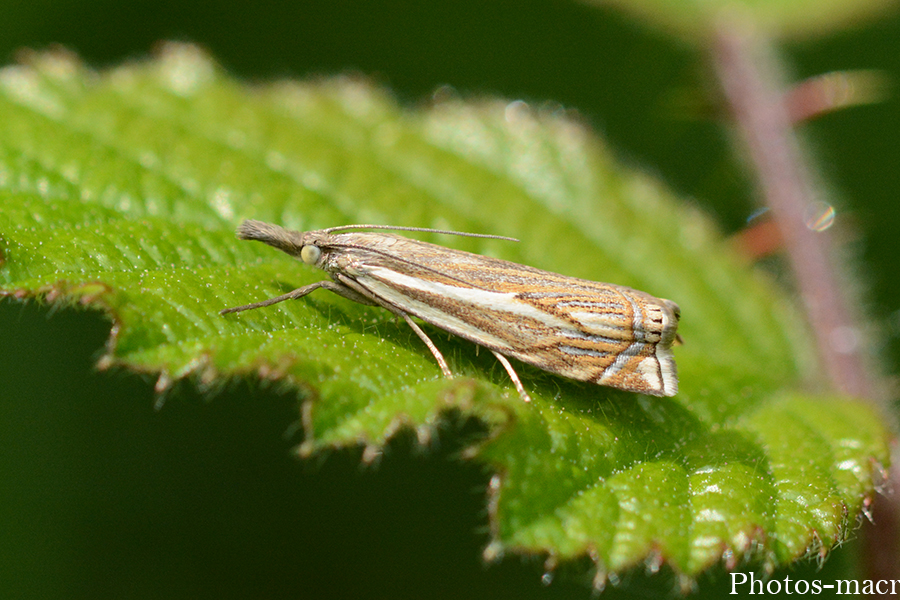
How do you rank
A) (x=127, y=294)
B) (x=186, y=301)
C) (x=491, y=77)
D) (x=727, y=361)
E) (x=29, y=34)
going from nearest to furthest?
1. (x=127, y=294)
2. (x=186, y=301)
3. (x=727, y=361)
4. (x=29, y=34)
5. (x=491, y=77)

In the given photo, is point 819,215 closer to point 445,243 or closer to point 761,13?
point 761,13

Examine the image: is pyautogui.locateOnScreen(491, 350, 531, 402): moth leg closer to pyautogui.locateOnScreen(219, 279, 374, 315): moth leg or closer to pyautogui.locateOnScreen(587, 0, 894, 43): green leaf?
pyautogui.locateOnScreen(219, 279, 374, 315): moth leg

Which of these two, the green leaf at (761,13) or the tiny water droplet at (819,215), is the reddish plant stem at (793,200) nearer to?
the tiny water droplet at (819,215)

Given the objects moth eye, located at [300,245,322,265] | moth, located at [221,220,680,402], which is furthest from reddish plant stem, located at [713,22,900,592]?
moth eye, located at [300,245,322,265]

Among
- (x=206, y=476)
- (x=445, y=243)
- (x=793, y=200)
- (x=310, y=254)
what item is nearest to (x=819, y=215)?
(x=793, y=200)

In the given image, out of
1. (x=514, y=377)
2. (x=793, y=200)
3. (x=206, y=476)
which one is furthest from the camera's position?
(x=206, y=476)

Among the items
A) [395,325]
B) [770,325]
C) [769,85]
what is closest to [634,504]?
[395,325]

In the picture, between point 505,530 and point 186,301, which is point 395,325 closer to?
point 186,301
